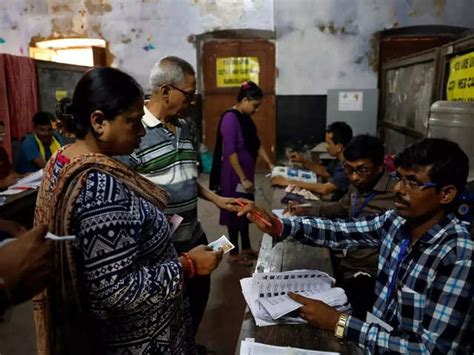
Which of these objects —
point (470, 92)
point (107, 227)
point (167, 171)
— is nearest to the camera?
point (107, 227)

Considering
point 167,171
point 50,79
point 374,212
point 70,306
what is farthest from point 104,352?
point 50,79

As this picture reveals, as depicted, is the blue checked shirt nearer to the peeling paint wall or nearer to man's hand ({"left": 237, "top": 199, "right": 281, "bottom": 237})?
man's hand ({"left": 237, "top": 199, "right": 281, "bottom": 237})

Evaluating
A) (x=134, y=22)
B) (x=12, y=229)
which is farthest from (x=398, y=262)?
(x=134, y=22)

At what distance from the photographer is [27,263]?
910 mm

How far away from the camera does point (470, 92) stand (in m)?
2.70

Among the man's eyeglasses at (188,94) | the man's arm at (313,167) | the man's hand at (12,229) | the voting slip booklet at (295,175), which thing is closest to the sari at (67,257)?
the man's hand at (12,229)

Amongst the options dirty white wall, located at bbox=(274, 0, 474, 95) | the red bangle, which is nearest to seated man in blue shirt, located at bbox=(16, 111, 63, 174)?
the red bangle

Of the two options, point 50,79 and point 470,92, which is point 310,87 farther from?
point 470,92

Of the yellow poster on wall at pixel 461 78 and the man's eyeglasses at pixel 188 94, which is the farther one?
the yellow poster on wall at pixel 461 78

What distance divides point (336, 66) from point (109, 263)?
723 centimetres

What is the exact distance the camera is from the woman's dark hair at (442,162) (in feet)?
4.47

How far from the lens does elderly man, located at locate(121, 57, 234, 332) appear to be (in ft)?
6.40

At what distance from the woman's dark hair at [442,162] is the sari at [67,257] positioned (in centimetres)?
84

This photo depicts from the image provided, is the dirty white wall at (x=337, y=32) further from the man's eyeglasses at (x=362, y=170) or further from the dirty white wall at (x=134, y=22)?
the man's eyeglasses at (x=362, y=170)
